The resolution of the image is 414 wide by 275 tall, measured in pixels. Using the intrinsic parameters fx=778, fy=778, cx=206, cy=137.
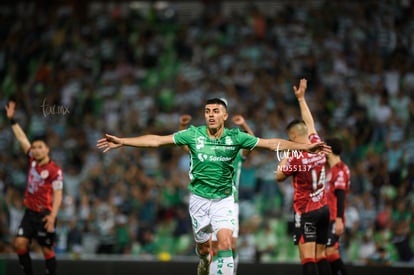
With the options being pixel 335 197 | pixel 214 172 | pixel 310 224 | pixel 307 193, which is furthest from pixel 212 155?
pixel 335 197

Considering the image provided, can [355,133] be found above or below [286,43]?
below

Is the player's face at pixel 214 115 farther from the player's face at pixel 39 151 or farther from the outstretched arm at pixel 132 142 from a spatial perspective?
the player's face at pixel 39 151

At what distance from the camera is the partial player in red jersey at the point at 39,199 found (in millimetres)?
12125

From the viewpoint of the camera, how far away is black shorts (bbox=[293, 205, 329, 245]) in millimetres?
10789

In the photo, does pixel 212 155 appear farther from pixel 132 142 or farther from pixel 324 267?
pixel 324 267

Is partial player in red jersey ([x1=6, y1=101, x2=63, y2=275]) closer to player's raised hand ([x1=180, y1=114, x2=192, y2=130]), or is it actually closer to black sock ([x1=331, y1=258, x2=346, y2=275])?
player's raised hand ([x1=180, y1=114, x2=192, y2=130])

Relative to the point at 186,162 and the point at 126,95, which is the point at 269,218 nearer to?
the point at 186,162

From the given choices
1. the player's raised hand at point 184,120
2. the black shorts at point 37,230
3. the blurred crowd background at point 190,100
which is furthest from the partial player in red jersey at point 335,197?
the black shorts at point 37,230

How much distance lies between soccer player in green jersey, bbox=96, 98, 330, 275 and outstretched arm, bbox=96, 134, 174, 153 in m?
0.02

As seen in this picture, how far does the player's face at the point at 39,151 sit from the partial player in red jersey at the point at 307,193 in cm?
377

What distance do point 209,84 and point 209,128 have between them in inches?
367

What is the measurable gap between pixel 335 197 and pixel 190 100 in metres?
7.96

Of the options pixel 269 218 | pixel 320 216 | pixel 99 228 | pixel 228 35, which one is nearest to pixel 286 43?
pixel 228 35

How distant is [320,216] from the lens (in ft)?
35.6
